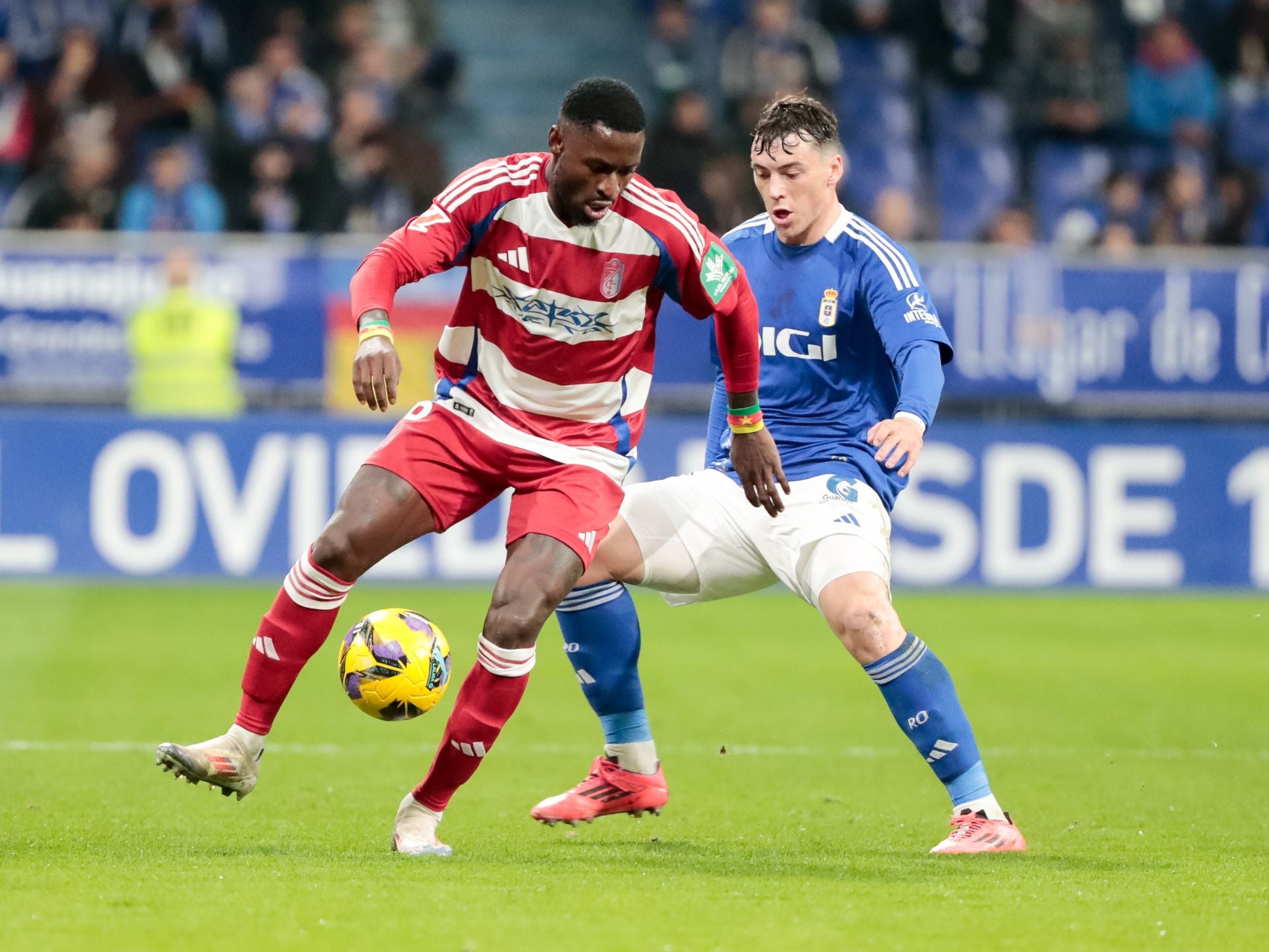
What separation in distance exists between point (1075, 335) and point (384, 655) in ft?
30.0

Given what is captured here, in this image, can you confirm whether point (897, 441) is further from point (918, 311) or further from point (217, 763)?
point (217, 763)

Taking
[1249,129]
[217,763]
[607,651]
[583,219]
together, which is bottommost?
[217,763]

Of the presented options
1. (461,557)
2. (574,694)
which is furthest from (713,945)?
(461,557)

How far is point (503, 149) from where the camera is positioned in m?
17.8

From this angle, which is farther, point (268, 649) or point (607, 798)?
point (607, 798)

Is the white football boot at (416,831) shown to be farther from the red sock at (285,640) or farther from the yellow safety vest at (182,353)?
the yellow safety vest at (182,353)

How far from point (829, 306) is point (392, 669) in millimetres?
1784

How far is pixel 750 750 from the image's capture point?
7832 millimetres

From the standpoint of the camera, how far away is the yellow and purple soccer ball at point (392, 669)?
5.48 metres

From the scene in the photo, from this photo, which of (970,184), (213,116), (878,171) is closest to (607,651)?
(213,116)

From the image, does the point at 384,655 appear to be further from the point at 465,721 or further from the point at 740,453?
the point at 740,453

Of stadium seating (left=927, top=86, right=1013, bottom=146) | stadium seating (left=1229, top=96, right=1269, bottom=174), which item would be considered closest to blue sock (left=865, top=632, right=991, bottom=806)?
stadium seating (left=927, top=86, right=1013, bottom=146)

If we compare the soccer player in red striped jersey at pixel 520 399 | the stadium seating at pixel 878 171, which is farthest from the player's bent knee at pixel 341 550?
the stadium seating at pixel 878 171

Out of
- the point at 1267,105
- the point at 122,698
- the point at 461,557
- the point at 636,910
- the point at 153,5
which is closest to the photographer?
the point at 636,910
